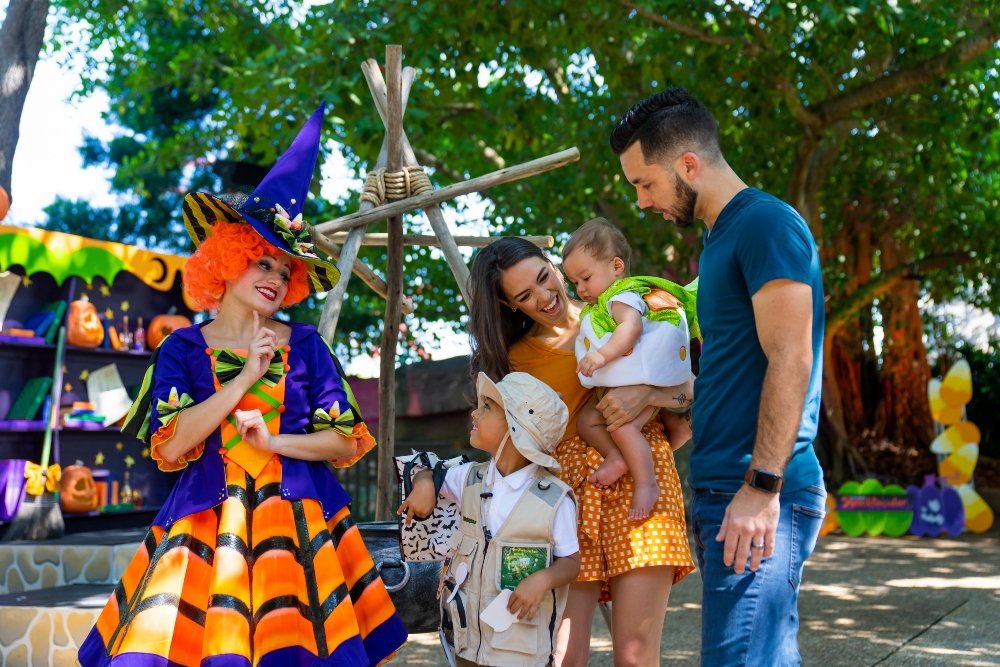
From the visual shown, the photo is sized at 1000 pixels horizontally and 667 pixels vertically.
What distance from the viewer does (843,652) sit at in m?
4.39

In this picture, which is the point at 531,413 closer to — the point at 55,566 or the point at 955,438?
the point at 55,566

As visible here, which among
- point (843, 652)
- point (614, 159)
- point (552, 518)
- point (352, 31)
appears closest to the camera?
point (552, 518)

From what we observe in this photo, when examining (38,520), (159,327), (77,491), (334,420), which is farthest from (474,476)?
(159,327)

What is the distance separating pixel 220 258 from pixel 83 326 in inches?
175

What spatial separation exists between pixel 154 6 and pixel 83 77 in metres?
1.25

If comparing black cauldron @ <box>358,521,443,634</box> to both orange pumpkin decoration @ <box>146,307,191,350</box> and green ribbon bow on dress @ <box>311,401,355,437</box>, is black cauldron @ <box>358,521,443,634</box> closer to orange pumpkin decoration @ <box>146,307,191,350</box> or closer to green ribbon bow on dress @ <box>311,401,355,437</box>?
green ribbon bow on dress @ <box>311,401,355,437</box>

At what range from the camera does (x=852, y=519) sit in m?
8.78

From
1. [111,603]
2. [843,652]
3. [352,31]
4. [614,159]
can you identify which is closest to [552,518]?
[111,603]

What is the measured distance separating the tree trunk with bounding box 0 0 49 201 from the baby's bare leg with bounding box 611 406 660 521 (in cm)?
462

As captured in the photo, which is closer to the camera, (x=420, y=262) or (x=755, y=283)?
(x=755, y=283)

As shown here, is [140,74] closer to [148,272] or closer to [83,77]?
[83,77]

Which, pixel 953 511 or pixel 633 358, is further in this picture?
pixel 953 511

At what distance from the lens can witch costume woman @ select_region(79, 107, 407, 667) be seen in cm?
224

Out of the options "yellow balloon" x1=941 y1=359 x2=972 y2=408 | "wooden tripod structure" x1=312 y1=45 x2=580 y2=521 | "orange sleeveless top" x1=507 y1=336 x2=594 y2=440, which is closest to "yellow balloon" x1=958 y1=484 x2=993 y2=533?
"yellow balloon" x1=941 y1=359 x2=972 y2=408
